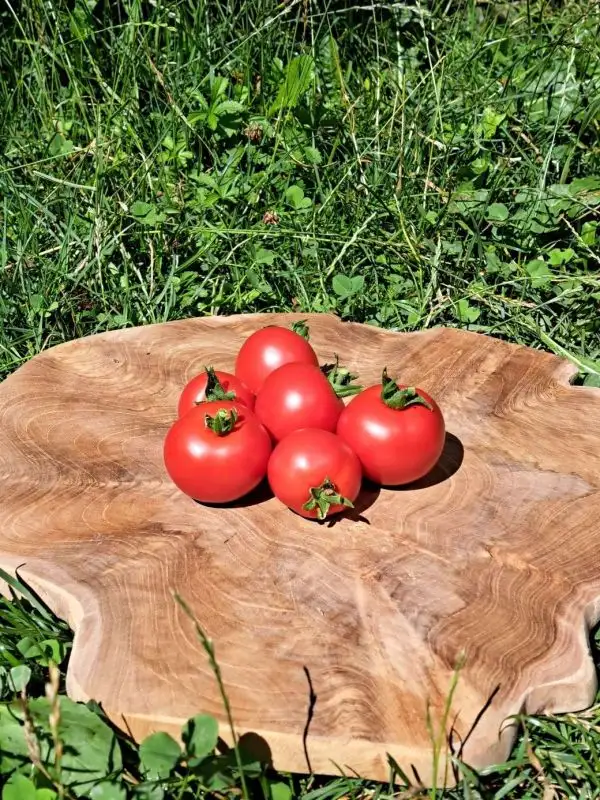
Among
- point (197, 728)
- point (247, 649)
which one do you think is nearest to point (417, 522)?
point (247, 649)

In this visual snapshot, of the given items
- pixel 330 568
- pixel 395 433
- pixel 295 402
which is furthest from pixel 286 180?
pixel 330 568

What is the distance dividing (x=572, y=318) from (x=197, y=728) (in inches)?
91.1

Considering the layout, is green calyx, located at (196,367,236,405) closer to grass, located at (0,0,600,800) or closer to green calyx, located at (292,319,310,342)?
green calyx, located at (292,319,310,342)

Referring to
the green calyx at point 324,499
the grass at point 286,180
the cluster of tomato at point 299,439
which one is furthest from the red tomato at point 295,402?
the grass at point 286,180

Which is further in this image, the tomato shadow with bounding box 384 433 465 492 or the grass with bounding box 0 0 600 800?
the grass with bounding box 0 0 600 800

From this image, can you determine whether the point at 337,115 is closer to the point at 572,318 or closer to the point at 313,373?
the point at 572,318

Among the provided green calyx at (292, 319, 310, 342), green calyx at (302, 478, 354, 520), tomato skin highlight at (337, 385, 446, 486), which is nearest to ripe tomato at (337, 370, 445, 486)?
tomato skin highlight at (337, 385, 446, 486)

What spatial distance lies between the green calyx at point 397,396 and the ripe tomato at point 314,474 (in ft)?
0.51

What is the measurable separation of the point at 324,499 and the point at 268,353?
539mm

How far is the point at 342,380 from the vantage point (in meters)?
2.67

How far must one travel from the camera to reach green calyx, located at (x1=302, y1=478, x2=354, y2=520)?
6.88 feet

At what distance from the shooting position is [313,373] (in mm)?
2354

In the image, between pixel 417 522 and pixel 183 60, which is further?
pixel 183 60

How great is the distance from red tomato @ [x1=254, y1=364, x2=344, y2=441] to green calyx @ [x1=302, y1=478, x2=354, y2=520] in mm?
233
